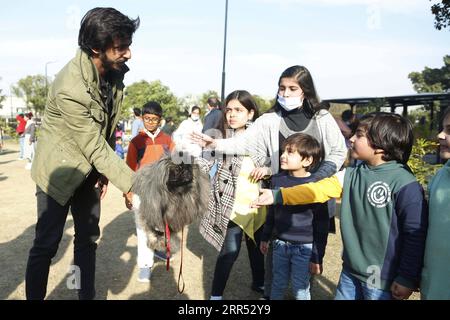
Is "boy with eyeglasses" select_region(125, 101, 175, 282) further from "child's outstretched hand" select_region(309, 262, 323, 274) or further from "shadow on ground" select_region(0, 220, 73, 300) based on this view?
"child's outstretched hand" select_region(309, 262, 323, 274)

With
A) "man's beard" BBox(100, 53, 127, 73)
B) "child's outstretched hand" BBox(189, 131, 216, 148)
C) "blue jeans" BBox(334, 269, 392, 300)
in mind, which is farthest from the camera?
"child's outstretched hand" BBox(189, 131, 216, 148)

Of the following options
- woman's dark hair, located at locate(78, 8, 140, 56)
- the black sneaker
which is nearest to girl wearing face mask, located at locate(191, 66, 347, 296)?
woman's dark hair, located at locate(78, 8, 140, 56)

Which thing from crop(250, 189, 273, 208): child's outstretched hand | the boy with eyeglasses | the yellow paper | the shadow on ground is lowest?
the shadow on ground

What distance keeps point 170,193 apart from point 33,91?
214 feet

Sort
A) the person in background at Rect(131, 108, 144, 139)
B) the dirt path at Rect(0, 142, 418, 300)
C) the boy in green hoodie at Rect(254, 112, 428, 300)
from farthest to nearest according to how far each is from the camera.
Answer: the person in background at Rect(131, 108, 144, 139) → the dirt path at Rect(0, 142, 418, 300) → the boy in green hoodie at Rect(254, 112, 428, 300)

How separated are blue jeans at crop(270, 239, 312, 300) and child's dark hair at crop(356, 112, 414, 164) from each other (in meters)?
1.02

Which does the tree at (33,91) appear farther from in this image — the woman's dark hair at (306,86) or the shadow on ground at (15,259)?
the woman's dark hair at (306,86)

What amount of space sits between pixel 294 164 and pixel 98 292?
236 centimetres

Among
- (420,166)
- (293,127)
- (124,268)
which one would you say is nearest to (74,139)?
(293,127)


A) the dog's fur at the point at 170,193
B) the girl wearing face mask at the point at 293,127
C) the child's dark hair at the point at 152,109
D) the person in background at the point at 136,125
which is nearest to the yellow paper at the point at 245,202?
the girl wearing face mask at the point at 293,127

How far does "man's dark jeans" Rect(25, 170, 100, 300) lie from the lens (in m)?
2.46

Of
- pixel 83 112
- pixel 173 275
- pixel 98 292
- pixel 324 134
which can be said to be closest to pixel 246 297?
pixel 173 275

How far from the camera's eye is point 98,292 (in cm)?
350

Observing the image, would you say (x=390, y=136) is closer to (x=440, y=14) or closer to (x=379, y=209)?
(x=379, y=209)
